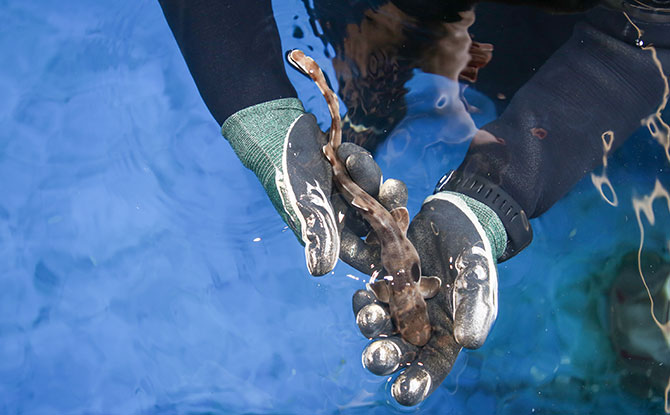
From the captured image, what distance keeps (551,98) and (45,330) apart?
188 cm

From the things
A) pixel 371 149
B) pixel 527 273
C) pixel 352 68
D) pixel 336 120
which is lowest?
pixel 527 273

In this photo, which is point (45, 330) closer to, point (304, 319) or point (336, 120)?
point (304, 319)

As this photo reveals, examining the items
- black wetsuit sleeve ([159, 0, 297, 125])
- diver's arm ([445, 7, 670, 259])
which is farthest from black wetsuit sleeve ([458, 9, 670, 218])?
black wetsuit sleeve ([159, 0, 297, 125])

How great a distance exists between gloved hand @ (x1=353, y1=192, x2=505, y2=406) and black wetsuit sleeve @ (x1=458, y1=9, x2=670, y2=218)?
16cm

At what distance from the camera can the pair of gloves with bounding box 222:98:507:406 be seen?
3.47 feet

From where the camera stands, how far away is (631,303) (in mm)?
1573

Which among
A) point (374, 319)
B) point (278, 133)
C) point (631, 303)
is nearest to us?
point (374, 319)

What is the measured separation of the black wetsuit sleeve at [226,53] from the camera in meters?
1.31

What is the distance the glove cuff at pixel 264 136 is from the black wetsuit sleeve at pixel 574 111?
0.52 metres

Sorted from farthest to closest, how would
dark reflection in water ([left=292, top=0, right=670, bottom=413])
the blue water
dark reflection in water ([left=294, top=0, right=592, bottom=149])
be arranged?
the blue water → dark reflection in water ([left=294, top=0, right=592, bottom=149]) → dark reflection in water ([left=292, top=0, right=670, bottom=413])

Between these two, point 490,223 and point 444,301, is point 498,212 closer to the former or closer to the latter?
point 490,223

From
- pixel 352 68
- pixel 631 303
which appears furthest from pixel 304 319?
A: pixel 631 303

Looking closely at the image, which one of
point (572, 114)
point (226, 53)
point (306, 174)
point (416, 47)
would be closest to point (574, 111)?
point (572, 114)

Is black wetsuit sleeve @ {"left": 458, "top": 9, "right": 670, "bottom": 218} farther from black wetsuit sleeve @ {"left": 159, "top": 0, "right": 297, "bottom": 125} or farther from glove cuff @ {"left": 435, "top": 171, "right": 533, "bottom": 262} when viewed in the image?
black wetsuit sleeve @ {"left": 159, "top": 0, "right": 297, "bottom": 125}
